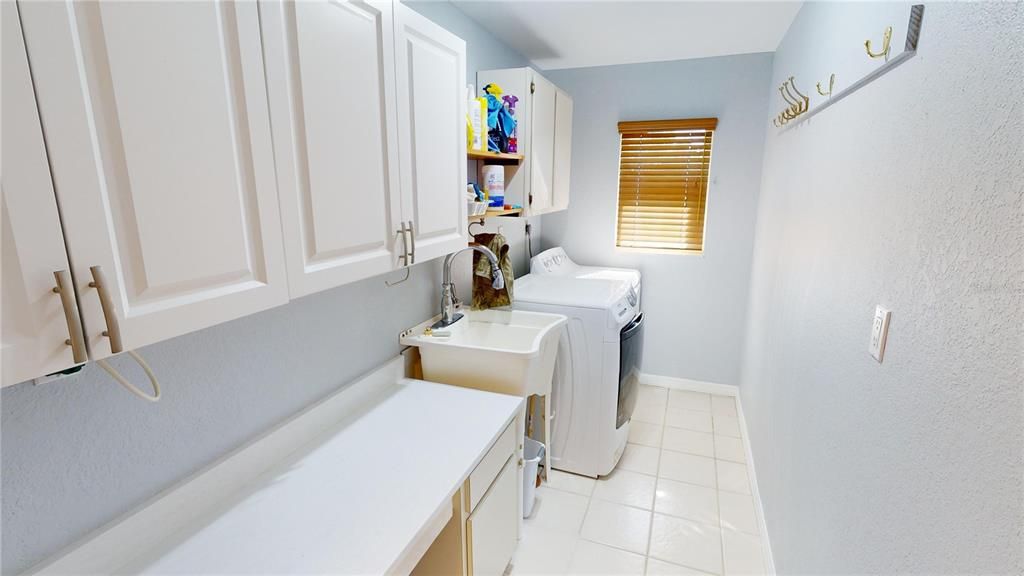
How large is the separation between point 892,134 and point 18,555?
1.94m

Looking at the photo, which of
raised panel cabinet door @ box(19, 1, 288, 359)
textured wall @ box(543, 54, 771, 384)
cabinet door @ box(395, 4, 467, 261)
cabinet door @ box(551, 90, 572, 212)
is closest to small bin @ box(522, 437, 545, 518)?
cabinet door @ box(395, 4, 467, 261)

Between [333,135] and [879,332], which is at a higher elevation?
[333,135]

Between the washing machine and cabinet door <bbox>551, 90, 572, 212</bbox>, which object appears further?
cabinet door <bbox>551, 90, 572, 212</bbox>

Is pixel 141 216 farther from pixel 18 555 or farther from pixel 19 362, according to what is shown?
pixel 18 555

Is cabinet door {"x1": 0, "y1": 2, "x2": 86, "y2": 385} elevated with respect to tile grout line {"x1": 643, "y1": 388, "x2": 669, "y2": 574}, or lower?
elevated

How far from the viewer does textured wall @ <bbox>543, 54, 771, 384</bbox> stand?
3078 mm

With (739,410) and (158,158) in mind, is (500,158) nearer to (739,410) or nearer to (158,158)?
(158,158)

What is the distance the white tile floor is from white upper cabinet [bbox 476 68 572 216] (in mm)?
1538

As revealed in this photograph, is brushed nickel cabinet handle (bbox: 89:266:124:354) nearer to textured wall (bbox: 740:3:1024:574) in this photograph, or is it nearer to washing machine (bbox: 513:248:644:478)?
textured wall (bbox: 740:3:1024:574)

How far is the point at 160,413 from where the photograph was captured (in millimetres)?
1031

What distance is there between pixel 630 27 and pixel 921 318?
7.08 ft

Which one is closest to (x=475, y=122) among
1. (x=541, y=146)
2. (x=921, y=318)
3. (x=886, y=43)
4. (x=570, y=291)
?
(x=541, y=146)

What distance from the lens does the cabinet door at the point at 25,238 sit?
548 mm

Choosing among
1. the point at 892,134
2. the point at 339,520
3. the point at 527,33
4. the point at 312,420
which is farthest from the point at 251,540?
the point at 527,33
